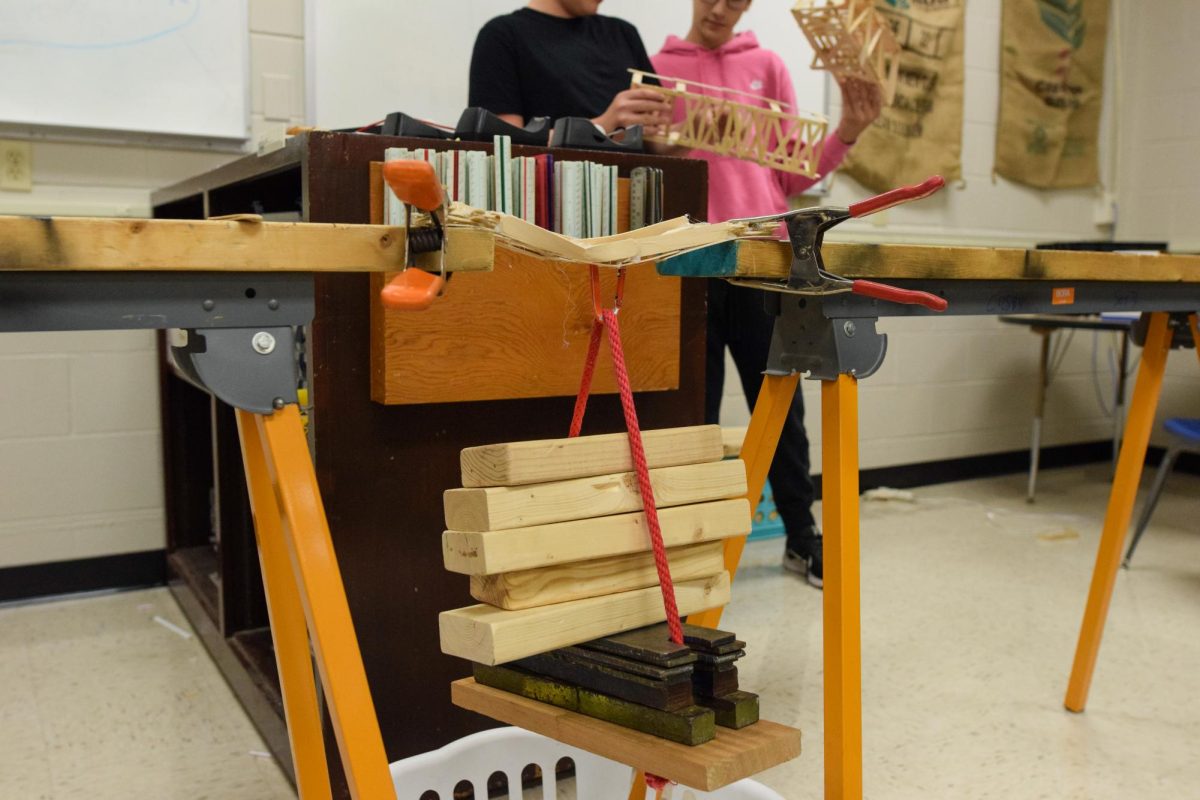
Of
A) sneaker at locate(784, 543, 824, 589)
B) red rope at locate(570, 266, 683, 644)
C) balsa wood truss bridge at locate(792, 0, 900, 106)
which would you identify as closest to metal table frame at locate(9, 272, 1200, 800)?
red rope at locate(570, 266, 683, 644)

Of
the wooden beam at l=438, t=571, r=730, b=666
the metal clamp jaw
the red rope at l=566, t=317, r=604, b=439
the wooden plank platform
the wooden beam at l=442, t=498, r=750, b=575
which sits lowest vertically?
the wooden plank platform

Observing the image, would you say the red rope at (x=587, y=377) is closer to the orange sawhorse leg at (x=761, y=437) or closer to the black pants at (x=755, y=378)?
the orange sawhorse leg at (x=761, y=437)

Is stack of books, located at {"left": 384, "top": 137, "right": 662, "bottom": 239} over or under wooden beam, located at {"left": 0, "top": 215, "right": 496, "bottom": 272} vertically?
over

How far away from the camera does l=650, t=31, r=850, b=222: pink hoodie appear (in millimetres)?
2288

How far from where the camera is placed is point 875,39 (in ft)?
6.06

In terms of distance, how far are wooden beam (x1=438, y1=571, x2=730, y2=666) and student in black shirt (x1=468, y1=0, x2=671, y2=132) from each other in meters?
1.37

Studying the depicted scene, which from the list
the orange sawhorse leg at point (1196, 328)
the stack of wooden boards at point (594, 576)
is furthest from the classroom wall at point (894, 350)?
the stack of wooden boards at point (594, 576)

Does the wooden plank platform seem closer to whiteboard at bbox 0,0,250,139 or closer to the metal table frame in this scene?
the metal table frame

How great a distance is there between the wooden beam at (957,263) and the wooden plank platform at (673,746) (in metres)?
0.46

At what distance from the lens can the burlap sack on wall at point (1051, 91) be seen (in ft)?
12.9

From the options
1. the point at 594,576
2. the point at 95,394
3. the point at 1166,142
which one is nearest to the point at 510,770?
the point at 594,576

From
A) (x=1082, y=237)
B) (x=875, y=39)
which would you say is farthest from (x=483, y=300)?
(x=1082, y=237)

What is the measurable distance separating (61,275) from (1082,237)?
432cm

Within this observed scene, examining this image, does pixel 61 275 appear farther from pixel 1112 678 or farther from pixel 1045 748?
pixel 1112 678
